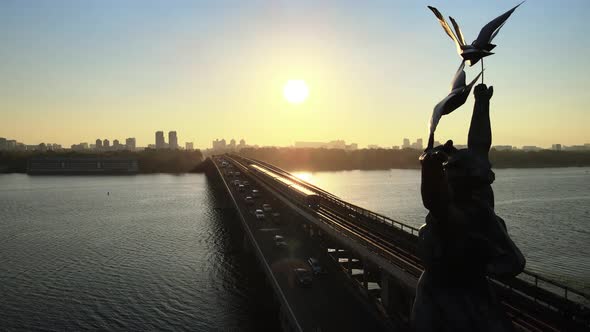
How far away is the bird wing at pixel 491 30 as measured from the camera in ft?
23.1

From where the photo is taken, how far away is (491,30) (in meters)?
7.07

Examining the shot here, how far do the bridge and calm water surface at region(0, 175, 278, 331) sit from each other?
4.65 m

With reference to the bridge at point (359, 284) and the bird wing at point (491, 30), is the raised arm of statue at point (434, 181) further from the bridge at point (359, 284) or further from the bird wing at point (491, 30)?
the bridge at point (359, 284)

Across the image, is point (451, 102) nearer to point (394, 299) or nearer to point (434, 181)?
point (434, 181)

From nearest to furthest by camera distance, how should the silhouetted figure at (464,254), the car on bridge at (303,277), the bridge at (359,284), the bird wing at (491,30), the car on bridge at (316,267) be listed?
the silhouetted figure at (464,254) < the bird wing at (491,30) < the bridge at (359,284) < the car on bridge at (303,277) < the car on bridge at (316,267)

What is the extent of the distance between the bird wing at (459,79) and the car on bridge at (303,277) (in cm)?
2343

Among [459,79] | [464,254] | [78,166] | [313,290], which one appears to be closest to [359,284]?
[313,290]

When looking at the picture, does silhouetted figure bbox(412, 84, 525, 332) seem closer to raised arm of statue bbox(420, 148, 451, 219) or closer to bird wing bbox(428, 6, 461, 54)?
raised arm of statue bbox(420, 148, 451, 219)

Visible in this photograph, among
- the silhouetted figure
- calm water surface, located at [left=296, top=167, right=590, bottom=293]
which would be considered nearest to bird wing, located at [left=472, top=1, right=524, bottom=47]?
the silhouetted figure

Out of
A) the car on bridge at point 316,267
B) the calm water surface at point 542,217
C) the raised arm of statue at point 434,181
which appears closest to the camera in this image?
the raised arm of statue at point 434,181

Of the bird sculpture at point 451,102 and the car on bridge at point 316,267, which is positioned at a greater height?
Result: the bird sculpture at point 451,102

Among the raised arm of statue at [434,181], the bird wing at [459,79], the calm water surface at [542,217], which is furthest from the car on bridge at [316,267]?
the raised arm of statue at [434,181]

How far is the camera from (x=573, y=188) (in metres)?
103

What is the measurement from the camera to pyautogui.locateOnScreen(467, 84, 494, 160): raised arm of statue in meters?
7.25
